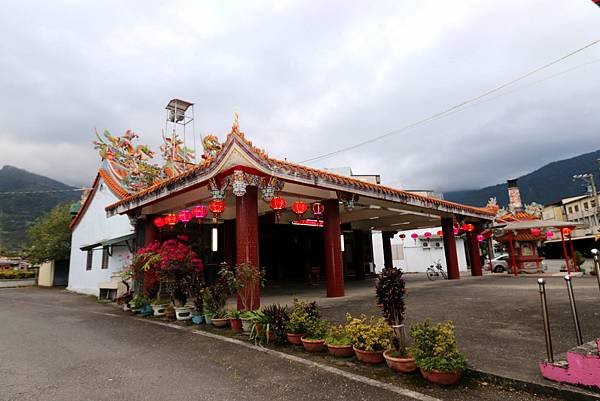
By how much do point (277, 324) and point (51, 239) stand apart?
22.4 metres

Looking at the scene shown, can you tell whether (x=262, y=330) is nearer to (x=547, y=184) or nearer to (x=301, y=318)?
(x=301, y=318)

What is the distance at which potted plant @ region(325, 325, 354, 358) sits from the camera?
529cm

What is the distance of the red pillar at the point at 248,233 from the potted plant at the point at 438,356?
4576 mm

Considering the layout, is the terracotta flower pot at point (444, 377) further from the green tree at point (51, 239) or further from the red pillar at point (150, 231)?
the green tree at point (51, 239)

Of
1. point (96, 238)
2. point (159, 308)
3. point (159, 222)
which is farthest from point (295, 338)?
point (96, 238)

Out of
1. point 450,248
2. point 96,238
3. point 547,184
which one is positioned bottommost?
point 450,248

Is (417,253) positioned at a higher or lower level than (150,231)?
lower

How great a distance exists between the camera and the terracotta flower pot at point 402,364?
4.42m

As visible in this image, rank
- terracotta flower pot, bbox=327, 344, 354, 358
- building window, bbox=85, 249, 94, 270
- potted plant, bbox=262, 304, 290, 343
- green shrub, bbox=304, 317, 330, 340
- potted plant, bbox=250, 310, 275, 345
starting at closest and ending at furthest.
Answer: terracotta flower pot, bbox=327, 344, 354, 358, green shrub, bbox=304, 317, 330, 340, potted plant, bbox=262, 304, 290, 343, potted plant, bbox=250, 310, 275, 345, building window, bbox=85, 249, 94, 270

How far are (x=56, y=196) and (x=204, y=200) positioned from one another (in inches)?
3649

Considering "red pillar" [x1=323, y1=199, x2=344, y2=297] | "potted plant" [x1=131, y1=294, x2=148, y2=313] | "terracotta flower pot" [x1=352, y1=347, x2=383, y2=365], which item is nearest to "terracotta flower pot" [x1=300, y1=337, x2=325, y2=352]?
"terracotta flower pot" [x1=352, y1=347, x2=383, y2=365]

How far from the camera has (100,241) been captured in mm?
17188

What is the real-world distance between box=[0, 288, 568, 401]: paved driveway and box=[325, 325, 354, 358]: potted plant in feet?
2.06

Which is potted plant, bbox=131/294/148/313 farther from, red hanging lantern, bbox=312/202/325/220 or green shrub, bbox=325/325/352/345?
Result: green shrub, bbox=325/325/352/345
